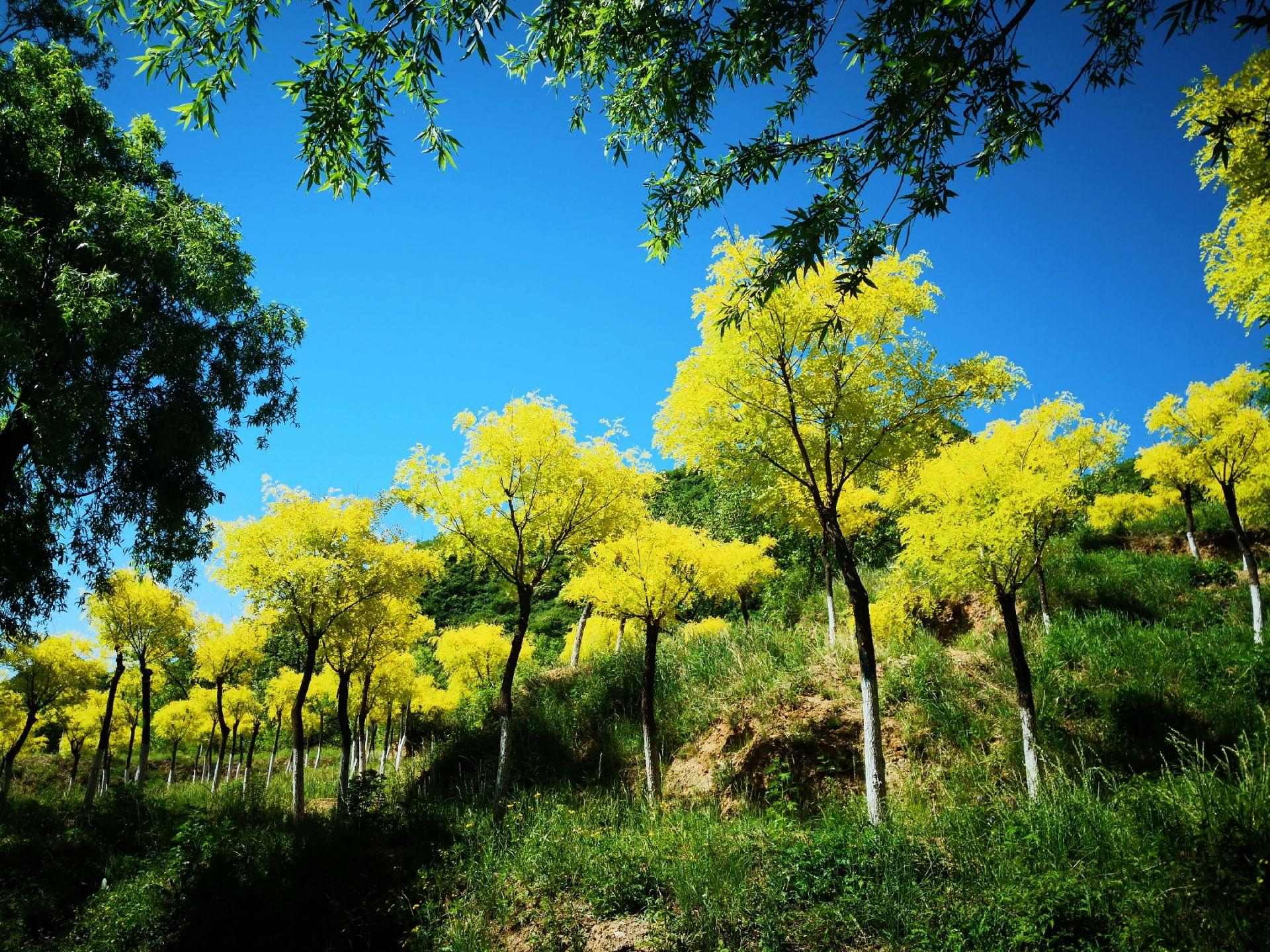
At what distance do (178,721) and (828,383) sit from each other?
1582 inches

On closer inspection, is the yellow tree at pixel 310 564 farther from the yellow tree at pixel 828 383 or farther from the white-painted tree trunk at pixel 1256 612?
the white-painted tree trunk at pixel 1256 612

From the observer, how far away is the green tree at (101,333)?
8.34 m

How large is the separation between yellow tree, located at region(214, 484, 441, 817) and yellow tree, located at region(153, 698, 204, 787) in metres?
25.7

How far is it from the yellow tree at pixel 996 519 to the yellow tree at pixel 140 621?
21.4 metres

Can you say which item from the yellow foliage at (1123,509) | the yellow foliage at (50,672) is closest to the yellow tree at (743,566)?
the yellow foliage at (1123,509)

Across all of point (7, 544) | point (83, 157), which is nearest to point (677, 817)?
point (7, 544)

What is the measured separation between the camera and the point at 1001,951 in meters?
4.30

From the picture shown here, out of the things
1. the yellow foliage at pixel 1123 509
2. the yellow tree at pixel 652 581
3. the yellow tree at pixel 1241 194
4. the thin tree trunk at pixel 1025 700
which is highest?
the yellow tree at pixel 1241 194

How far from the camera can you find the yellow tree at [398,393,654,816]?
1123cm

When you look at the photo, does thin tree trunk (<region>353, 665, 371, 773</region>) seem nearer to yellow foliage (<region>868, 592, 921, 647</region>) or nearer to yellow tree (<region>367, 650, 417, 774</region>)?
yellow tree (<region>367, 650, 417, 774</region>)

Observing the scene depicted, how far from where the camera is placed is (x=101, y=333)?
8.07m

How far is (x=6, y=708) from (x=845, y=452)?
3356cm

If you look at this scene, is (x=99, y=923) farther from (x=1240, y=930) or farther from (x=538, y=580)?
(x=1240, y=930)

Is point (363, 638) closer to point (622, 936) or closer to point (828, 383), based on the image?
point (622, 936)
